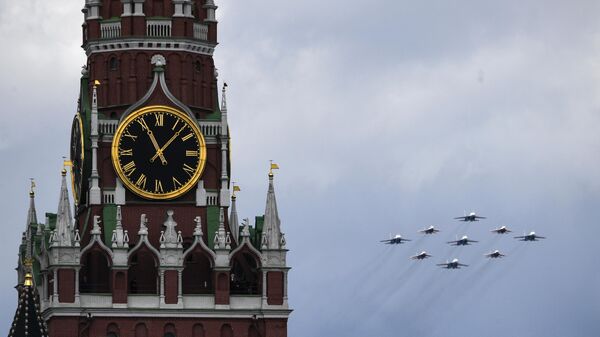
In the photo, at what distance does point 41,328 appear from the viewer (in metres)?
200

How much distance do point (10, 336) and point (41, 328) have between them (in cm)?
159

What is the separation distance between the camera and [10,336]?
19962 centimetres
